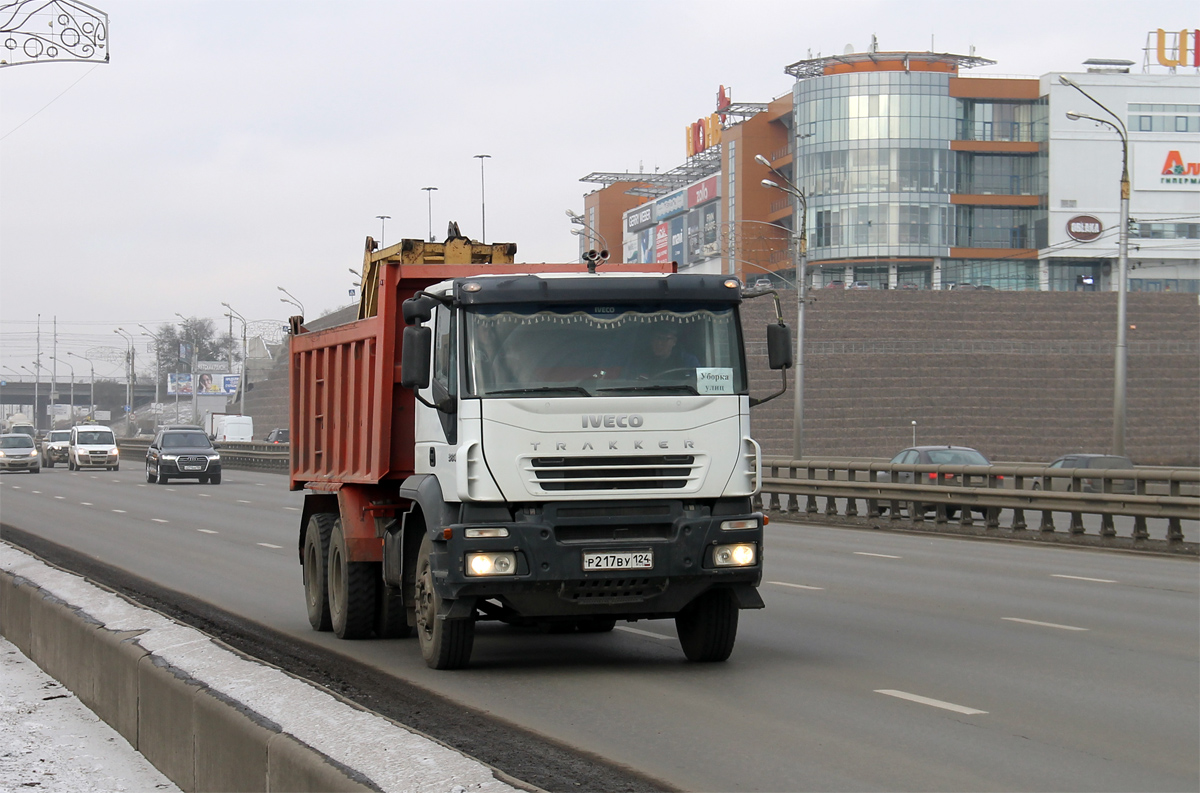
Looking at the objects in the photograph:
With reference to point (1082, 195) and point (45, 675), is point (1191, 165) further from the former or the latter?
point (45, 675)

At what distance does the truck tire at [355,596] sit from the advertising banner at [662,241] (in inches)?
4712

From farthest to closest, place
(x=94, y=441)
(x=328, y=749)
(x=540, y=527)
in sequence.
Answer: (x=94, y=441)
(x=540, y=527)
(x=328, y=749)

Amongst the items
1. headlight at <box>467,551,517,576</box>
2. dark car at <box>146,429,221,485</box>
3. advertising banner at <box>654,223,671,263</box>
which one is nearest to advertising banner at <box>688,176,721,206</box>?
advertising banner at <box>654,223,671,263</box>

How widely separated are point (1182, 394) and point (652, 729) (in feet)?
262

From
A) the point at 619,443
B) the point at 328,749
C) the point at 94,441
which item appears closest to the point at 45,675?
the point at 619,443

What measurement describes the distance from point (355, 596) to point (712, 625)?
2.99m

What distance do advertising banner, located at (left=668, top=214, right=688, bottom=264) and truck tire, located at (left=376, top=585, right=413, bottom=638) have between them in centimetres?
11726

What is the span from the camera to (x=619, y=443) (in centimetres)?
898

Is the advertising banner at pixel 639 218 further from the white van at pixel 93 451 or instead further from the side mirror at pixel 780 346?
the side mirror at pixel 780 346

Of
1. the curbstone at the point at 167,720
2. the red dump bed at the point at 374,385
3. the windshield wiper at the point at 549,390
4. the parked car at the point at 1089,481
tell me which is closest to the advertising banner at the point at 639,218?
the parked car at the point at 1089,481

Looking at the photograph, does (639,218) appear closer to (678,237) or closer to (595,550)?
(678,237)

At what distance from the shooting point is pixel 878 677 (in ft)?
30.5

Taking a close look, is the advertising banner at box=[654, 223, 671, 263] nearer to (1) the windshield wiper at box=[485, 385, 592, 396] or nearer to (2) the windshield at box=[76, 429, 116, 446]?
(2) the windshield at box=[76, 429, 116, 446]

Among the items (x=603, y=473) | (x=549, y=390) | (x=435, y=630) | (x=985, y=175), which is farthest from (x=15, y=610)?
(x=985, y=175)
